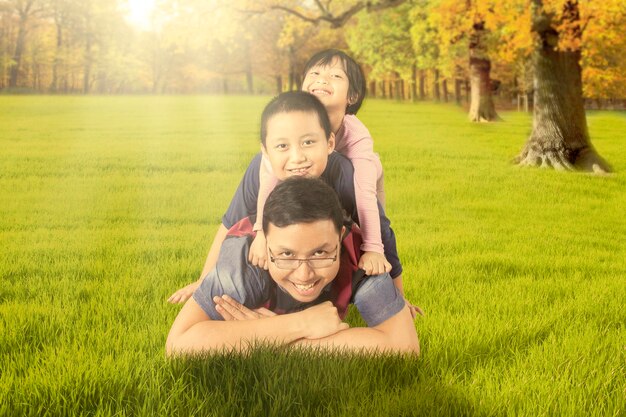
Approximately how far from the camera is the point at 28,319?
4.28m

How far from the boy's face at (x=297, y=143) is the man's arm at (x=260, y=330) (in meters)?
0.66

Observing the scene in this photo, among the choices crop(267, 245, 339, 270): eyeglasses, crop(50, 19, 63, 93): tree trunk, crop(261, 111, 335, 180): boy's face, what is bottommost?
crop(267, 245, 339, 270): eyeglasses

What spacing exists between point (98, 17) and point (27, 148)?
6.51 metres

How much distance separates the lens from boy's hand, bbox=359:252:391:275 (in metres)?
3.40

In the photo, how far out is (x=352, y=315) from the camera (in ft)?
14.3

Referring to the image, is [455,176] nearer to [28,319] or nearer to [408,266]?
[408,266]

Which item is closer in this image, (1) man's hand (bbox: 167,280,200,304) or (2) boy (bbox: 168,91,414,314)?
(2) boy (bbox: 168,91,414,314)

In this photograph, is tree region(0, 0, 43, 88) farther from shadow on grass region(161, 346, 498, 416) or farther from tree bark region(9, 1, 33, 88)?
shadow on grass region(161, 346, 498, 416)

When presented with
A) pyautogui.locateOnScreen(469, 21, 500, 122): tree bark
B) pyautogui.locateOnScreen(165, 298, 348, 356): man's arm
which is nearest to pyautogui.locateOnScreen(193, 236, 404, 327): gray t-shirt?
pyautogui.locateOnScreen(165, 298, 348, 356): man's arm

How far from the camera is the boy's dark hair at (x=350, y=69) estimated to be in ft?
11.5

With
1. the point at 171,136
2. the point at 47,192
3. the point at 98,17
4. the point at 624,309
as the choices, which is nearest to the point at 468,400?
the point at 624,309

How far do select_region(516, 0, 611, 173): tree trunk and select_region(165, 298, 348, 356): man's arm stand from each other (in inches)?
389

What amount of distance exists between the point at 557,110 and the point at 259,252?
34.4ft

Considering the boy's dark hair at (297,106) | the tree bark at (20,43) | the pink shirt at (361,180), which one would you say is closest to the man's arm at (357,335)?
the pink shirt at (361,180)
